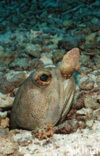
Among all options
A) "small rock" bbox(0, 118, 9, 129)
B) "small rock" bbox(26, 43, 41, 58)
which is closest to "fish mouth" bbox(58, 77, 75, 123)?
"small rock" bbox(0, 118, 9, 129)

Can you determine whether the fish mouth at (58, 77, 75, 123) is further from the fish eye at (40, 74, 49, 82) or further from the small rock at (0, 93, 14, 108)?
the small rock at (0, 93, 14, 108)

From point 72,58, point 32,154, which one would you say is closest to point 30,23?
point 72,58

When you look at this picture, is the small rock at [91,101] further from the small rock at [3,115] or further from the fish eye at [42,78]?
the small rock at [3,115]

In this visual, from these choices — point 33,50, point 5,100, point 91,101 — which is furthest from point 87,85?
point 33,50

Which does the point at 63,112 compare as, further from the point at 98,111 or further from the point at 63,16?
the point at 63,16

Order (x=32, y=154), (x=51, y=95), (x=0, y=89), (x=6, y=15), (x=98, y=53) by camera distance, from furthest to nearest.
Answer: (x=6, y=15) → (x=98, y=53) → (x=0, y=89) → (x=51, y=95) → (x=32, y=154)

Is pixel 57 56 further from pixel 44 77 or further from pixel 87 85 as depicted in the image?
pixel 44 77

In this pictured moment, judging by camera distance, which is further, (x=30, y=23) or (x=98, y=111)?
(x=30, y=23)
